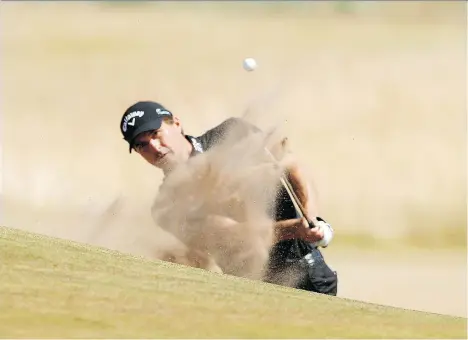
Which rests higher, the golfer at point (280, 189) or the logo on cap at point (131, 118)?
the logo on cap at point (131, 118)

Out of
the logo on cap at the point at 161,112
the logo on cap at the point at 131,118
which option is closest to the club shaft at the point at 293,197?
the logo on cap at the point at 161,112

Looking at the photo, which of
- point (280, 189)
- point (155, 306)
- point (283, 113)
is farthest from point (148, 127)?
point (155, 306)

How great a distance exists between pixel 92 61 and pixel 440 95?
860cm

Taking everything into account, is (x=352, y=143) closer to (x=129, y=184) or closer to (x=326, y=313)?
(x=129, y=184)

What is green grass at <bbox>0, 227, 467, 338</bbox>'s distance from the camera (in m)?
4.24

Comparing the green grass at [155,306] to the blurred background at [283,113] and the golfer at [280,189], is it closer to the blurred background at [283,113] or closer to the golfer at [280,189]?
the golfer at [280,189]

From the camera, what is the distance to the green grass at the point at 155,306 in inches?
167

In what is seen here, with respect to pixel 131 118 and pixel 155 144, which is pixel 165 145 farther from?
pixel 131 118

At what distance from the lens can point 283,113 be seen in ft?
29.2

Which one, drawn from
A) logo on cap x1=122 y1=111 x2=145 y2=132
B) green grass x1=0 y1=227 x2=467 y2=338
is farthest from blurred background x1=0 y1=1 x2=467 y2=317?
green grass x1=0 y1=227 x2=467 y2=338

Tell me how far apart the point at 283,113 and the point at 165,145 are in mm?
1638

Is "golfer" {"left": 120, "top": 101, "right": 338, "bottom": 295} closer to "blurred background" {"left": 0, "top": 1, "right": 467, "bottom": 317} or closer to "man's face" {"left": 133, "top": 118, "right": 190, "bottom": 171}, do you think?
"man's face" {"left": 133, "top": 118, "right": 190, "bottom": 171}

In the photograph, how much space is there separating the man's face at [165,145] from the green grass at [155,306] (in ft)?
7.89

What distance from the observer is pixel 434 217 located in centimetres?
1820
